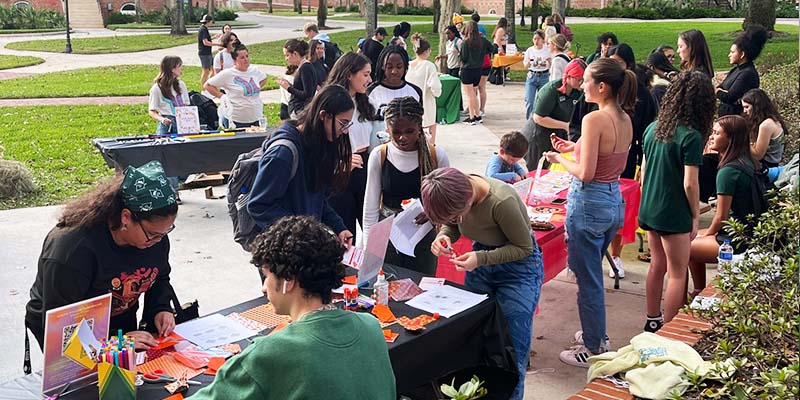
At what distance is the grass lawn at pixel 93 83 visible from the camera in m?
19.3

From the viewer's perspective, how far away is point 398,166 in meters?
5.08

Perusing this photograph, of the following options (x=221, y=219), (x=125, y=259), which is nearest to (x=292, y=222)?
(x=125, y=259)

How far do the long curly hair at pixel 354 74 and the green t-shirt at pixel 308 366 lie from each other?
3.90 meters

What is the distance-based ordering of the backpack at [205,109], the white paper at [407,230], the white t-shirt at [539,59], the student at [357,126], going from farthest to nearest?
1. the white t-shirt at [539,59]
2. the backpack at [205,109]
3. the student at [357,126]
4. the white paper at [407,230]

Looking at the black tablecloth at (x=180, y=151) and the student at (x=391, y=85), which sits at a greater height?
the student at (x=391, y=85)

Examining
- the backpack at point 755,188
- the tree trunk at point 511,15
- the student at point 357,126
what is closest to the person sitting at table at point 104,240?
the student at point 357,126

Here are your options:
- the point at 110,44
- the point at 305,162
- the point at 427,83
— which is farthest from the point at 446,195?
the point at 110,44

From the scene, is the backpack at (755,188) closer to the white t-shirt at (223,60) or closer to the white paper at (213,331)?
the white paper at (213,331)

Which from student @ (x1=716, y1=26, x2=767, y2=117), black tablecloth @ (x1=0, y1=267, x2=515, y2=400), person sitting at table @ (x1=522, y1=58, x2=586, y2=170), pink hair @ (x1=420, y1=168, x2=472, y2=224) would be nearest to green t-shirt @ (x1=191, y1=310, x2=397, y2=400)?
black tablecloth @ (x1=0, y1=267, x2=515, y2=400)

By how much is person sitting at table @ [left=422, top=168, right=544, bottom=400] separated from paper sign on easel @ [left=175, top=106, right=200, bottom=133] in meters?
5.20

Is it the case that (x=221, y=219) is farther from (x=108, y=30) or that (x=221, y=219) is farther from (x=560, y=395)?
(x=108, y=30)

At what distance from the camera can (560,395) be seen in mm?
4992

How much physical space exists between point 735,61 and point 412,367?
5.83m

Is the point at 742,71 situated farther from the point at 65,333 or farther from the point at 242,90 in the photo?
the point at 65,333
